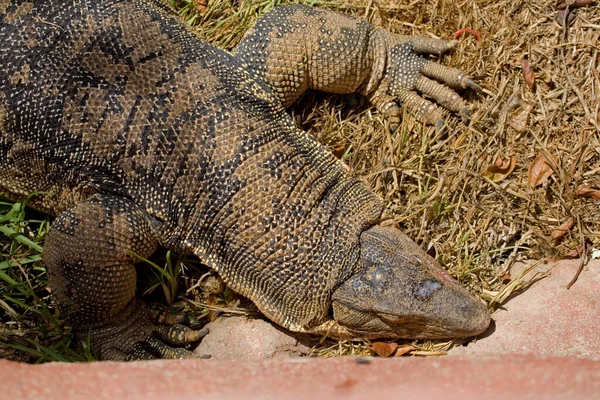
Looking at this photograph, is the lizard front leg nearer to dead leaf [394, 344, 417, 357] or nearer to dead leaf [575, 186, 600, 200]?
dead leaf [575, 186, 600, 200]

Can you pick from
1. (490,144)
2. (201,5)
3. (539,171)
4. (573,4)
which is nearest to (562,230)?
(539,171)

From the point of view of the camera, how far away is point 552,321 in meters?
4.46

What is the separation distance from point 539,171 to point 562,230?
1.67 ft

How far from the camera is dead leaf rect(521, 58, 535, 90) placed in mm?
5098

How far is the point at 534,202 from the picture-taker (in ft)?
16.0

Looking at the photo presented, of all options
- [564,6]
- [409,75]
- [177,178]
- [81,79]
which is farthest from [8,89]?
[564,6]

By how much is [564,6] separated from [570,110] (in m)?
0.90

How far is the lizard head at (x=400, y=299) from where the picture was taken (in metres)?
3.97

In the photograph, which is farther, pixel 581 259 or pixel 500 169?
pixel 500 169

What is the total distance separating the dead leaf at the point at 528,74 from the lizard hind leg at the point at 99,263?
3.32 meters

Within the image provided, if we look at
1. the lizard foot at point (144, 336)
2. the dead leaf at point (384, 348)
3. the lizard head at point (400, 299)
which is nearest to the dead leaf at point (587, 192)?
the lizard head at point (400, 299)

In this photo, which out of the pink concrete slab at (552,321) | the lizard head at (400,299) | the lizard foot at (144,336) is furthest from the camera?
the lizard foot at (144,336)

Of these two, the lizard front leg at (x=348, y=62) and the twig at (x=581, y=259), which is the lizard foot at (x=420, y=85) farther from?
the twig at (x=581, y=259)

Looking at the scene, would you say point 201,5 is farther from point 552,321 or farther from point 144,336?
point 552,321
